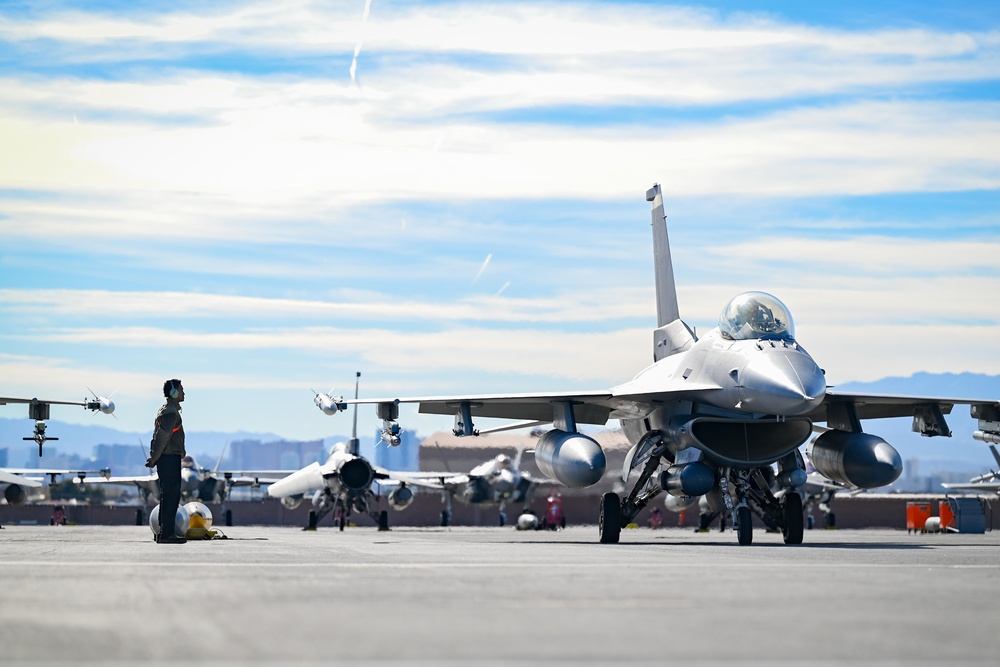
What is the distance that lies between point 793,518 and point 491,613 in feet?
53.0

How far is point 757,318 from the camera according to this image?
74.4 ft

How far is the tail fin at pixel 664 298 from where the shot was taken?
2823 cm

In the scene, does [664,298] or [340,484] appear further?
[340,484]

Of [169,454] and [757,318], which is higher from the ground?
[757,318]

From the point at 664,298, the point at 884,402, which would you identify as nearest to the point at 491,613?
the point at 884,402

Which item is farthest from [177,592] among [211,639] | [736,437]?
[736,437]

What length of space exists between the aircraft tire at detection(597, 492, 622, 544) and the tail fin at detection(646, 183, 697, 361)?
4.61 meters

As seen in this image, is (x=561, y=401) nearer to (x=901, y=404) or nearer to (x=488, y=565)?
(x=901, y=404)

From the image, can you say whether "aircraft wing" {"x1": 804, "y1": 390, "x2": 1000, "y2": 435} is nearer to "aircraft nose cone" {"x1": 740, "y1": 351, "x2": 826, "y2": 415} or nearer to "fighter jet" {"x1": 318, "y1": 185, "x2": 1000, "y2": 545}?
A: "fighter jet" {"x1": 318, "y1": 185, "x2": 1000, "y2": 545}

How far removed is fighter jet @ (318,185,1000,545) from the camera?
22031 millimetres

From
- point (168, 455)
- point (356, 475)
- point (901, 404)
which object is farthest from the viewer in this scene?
point (356, 475)

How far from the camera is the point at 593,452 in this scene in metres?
23.2

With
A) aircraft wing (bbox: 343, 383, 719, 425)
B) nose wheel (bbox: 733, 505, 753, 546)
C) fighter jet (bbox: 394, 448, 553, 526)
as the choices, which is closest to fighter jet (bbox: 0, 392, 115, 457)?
aircraft wing (bbox: 343, 383, 719, 425)

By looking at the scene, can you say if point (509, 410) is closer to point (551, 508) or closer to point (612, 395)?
point (612, 395)
